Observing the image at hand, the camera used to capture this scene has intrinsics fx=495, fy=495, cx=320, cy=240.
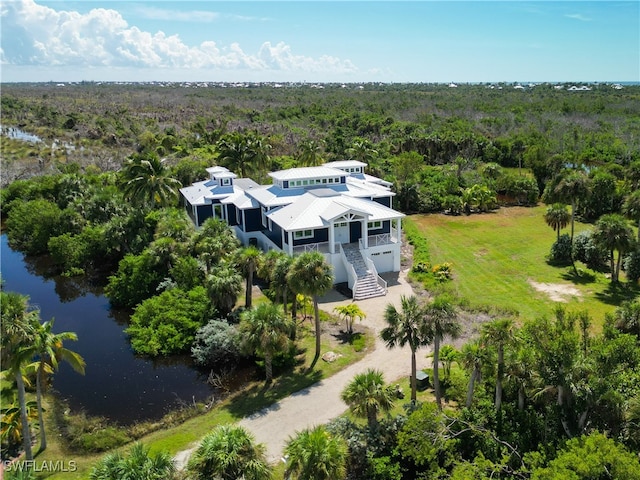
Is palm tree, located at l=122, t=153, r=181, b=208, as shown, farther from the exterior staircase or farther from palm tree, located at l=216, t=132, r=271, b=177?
the exterior staircase

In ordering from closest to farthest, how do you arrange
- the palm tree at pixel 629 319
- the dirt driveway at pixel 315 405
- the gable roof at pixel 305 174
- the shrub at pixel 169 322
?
the dirt driveway at pixel 315 405
the palm tree at pixel 629 319
the shrub at pixel 169 322
the gable roof at pixel 305 174

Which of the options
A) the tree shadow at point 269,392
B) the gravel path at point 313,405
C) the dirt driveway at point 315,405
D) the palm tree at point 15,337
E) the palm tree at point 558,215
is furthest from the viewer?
the palm tree at point 558,215

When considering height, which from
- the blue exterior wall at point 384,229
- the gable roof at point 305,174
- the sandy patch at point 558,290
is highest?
the gable roof at point 305,174

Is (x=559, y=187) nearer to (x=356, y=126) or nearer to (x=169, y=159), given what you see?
(x=169, y=159)

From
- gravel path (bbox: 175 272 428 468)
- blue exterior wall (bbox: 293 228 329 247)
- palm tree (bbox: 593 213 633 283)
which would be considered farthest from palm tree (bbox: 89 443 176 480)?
palm tree (bbox: 593 213 633 283)

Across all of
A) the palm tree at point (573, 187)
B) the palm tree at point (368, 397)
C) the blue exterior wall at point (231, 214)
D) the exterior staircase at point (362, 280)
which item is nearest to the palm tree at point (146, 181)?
the blue exterior wall at point (231, 214)

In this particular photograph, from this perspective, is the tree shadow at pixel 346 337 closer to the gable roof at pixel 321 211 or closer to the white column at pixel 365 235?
the white column at pixel 365 235

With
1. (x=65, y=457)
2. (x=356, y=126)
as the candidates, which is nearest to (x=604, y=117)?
(x=356, y=126)
